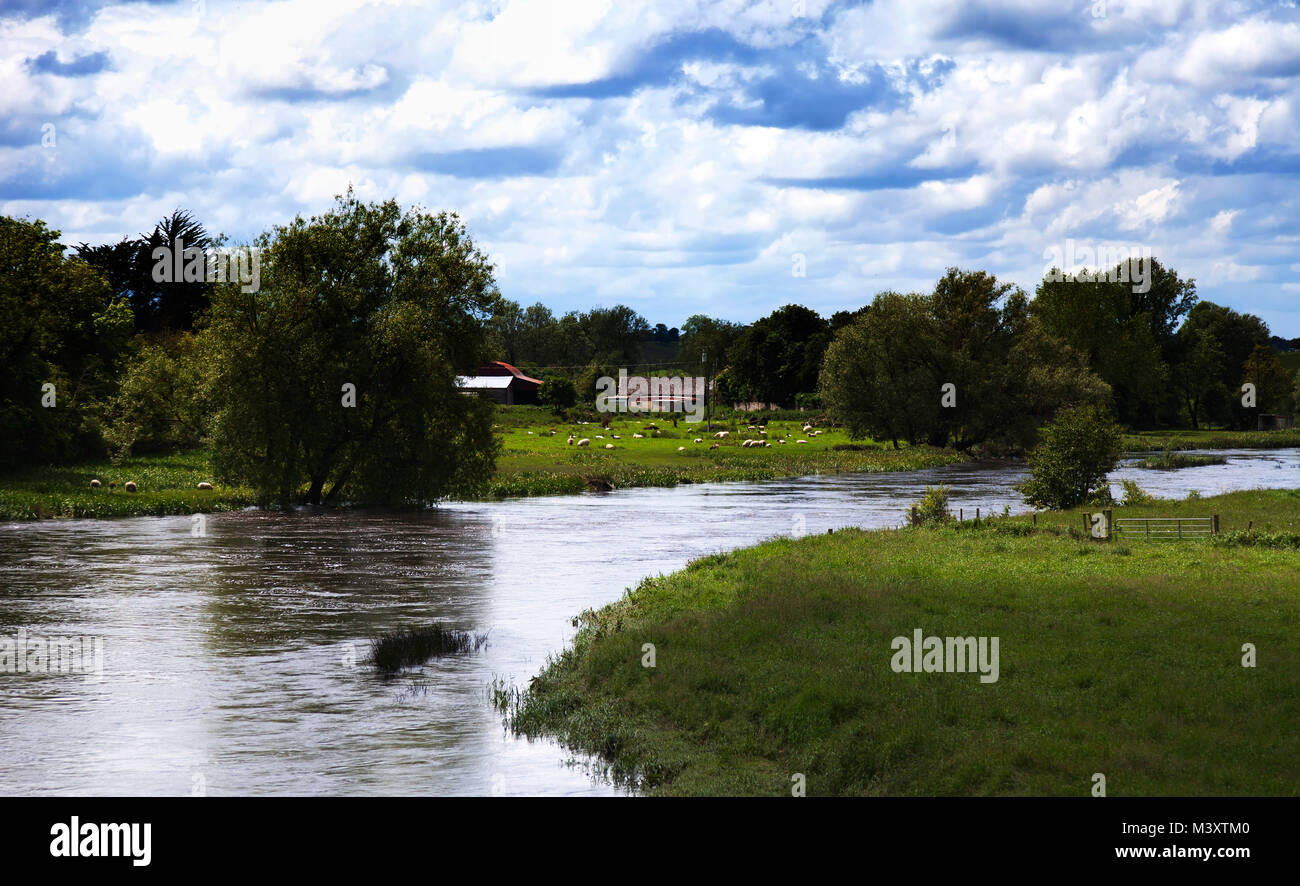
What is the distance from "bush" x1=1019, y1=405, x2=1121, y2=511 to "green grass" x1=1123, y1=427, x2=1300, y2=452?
2677 inches

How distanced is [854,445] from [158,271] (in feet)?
207

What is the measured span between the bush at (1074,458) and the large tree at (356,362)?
1006 inches

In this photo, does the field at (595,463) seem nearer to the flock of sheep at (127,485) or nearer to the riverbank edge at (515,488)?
the riverbank edge at (515,488)

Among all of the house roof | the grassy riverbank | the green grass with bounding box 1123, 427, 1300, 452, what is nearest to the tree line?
the green grass with bounding box 1123, 427, 1300, 452

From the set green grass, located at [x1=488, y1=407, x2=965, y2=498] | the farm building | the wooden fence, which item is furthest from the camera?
the farm building

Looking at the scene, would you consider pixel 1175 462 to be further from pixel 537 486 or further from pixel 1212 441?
pixel 537 486

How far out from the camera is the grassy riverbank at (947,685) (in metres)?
13.2

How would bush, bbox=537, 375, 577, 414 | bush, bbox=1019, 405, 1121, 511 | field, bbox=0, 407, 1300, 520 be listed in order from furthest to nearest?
bush, bbox=537, 375, 577, 414
field, bbox=0, 407, 1300, 520
bush, bbox=1019, 405, 1121, 511

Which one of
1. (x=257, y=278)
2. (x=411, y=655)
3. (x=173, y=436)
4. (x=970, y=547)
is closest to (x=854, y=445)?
(x=173, y=436)

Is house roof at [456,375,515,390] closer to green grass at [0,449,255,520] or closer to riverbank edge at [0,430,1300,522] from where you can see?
riverbank edge at [0,430,1300,522]

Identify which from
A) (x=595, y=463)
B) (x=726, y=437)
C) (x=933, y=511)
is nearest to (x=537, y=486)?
(x=595, y=463)

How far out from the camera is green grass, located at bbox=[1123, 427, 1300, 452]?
117 meters

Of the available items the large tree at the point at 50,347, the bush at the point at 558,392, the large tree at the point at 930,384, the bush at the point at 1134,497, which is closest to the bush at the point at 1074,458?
the bush at the point at 1134,497
